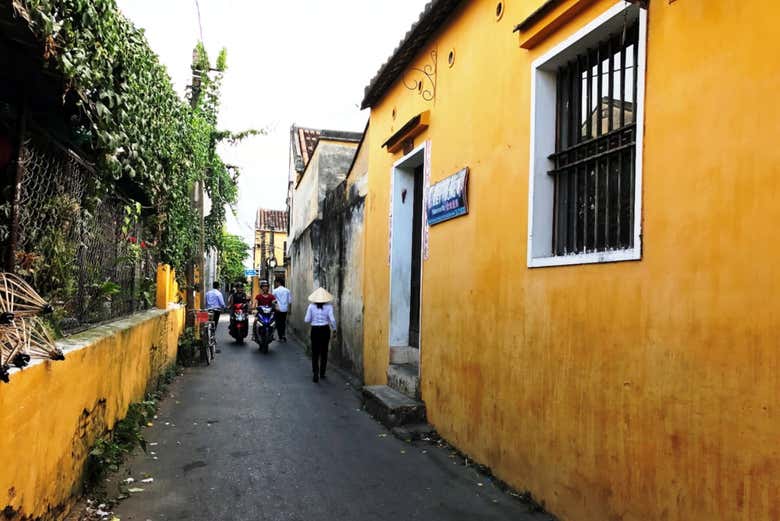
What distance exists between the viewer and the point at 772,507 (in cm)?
251

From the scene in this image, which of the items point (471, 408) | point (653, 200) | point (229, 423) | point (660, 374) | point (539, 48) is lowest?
point (229, 423)

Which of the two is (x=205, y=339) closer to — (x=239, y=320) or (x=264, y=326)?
(x=264, y=326)

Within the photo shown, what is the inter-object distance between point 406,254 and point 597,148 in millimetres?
4304

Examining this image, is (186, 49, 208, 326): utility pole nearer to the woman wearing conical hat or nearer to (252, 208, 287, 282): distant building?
the woman wearing conical hat

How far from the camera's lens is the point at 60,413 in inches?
142

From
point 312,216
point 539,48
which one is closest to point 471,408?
point 539,48

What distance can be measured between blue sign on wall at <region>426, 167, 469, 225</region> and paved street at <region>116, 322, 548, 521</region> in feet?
8.06

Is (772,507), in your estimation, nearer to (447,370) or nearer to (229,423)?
(447,370)

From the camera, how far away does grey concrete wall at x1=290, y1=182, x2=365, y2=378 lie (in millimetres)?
10055

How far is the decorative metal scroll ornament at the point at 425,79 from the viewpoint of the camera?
6.97m

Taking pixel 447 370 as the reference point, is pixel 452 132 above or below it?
above

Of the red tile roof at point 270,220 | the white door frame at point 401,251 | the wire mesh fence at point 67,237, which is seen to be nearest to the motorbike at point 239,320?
the white door frame at point 401,251

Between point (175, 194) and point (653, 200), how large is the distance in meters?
6.84

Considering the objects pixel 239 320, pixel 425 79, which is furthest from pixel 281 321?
pixel 425 79
